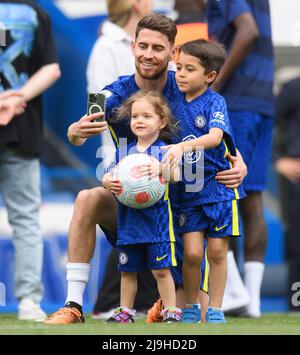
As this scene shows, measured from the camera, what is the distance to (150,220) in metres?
5.81

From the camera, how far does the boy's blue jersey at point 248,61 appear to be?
7.28m

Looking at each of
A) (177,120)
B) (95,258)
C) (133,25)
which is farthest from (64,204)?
(177,120)

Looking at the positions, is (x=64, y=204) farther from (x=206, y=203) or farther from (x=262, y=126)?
A: (x=206, y=203)

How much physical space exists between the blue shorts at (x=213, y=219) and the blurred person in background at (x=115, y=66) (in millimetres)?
1273

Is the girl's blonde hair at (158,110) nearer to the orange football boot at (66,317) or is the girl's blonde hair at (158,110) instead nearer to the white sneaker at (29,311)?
the orange football boot at (66,317)

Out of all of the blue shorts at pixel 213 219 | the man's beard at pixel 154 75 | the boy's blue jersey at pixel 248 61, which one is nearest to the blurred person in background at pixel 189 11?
the boy's blue jersey at pixel 248 61

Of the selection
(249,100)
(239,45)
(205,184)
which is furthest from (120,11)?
(205,184)

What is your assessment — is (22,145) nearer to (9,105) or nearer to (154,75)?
(9,105)

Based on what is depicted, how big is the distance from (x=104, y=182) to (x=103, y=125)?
0.25 metres

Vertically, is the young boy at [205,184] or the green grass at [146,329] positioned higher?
the young boy at [205,184]

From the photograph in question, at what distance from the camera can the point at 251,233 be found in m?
7.32

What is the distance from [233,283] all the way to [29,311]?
3.60ft

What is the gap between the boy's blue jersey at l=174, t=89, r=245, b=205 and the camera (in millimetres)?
5906
